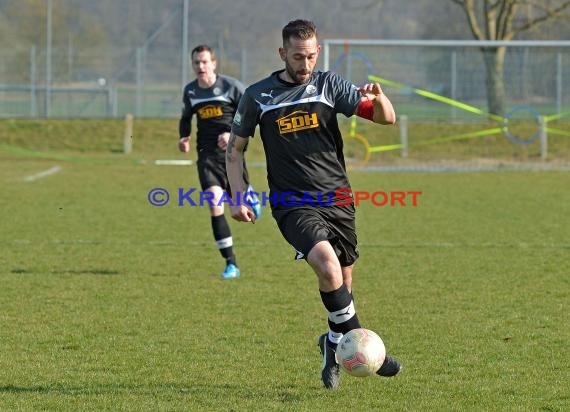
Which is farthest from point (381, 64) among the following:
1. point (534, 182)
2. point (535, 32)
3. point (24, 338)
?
point (24, 338)

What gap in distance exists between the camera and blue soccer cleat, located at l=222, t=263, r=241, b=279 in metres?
9.42

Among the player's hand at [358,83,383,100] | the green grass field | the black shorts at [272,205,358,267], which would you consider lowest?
the green grass field

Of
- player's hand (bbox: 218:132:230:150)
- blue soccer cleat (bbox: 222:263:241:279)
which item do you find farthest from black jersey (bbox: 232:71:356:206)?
player's hand (bbox: 218:132:230:150)

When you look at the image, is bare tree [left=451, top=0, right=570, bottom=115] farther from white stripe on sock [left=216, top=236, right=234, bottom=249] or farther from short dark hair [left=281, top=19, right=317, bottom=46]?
short dark hair [left=281, top=19, right=317, bottom=46]

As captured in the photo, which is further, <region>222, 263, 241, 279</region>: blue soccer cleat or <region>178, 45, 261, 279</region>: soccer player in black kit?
<region>178, 45, 261, 279</region>: soccer player in black kit

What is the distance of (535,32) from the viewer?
3341 centimetres

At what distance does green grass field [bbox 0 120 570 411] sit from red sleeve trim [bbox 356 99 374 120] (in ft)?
4.72

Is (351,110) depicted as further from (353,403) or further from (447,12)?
(447,12)

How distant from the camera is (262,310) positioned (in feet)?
25.5

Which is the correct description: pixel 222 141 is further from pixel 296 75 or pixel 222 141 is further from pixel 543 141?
pixel 543 141

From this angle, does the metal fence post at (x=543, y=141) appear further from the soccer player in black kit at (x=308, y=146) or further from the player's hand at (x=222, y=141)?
the soccer player in black kit at (x=308, y=146)

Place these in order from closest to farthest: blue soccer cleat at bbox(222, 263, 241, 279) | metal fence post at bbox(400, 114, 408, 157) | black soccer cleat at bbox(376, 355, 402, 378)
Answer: black soccer cleat at bbox(376, 355, 402, 378), blue soccer cleat at bbox(222, 263, 241, 279), metal fence post at bbox(400, 114, 408, 157)

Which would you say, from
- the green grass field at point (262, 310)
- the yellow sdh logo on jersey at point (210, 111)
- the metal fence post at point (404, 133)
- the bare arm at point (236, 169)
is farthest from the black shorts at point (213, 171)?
the metal fence post at point (404, 133)

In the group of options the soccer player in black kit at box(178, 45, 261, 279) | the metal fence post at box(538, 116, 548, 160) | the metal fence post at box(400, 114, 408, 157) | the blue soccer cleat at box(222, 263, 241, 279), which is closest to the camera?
the blue soccer cleat at box(222, 263, 241, 279)
